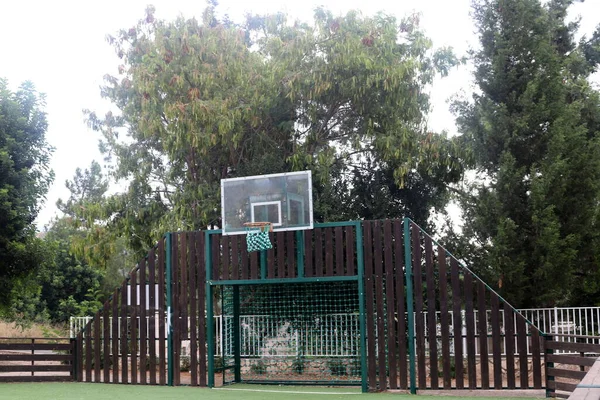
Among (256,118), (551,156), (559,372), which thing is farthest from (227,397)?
(551,156)

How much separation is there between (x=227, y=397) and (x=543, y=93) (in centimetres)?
929

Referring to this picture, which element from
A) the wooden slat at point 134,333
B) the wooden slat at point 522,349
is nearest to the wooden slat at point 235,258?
the wooden slat at point 134,333

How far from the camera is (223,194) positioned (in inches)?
557

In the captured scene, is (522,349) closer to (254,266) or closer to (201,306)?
(254,266)

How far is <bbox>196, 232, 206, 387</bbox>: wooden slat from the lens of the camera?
Result: 14.3m

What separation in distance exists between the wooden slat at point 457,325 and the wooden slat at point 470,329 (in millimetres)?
128

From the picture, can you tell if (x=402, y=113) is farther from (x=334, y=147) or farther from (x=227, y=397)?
(x=227, y=397)

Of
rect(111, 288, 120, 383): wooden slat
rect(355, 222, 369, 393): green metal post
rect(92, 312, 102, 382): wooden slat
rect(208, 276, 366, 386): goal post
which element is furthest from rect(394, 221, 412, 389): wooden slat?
rect(92, 312, 102, 382): wooden slat

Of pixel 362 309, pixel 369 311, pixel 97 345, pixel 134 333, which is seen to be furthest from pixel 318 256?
pixel 97 345

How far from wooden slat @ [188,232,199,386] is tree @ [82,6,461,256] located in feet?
9.94

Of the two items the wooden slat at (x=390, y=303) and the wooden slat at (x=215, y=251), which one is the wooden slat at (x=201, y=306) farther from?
the wooden slat at (x=390, y=303)

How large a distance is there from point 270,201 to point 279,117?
496 cm

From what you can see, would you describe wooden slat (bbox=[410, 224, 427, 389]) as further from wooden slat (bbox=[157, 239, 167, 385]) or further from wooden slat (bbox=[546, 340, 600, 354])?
wooden slat (bbox=[157, 239, 167, 385])

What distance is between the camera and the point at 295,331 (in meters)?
16.1
